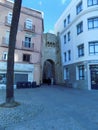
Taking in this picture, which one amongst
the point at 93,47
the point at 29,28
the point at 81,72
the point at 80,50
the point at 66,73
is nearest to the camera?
the point at 93,47

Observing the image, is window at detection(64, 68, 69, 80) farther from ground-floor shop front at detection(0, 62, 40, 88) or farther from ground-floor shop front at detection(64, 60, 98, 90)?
ground-floor shop front at detection(0, 62, 40, 88)

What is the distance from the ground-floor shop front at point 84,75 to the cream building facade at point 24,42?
590 centimetres

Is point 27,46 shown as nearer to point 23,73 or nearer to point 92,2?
point 23,73

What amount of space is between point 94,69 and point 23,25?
1336 centimetres

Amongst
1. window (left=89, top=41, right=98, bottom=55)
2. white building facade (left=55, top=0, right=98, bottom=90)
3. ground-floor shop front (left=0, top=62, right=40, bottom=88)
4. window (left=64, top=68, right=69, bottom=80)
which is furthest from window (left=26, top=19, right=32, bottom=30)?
window (left=89, top=41, right=98, bottom=55)

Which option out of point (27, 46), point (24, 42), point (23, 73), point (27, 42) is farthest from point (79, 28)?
point (23, 73)

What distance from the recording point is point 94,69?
25578 millimetres

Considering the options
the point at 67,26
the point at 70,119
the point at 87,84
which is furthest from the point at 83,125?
the point at 67,26

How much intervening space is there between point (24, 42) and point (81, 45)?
911cm

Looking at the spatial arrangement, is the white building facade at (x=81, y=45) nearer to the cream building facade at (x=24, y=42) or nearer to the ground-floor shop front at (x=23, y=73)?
the cream building facade at (x=24, y=42)

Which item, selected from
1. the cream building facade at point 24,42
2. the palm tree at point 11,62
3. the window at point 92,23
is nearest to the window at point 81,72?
the window at point 92,23

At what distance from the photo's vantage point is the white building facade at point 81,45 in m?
25.6

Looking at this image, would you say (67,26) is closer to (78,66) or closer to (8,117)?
(78,66)

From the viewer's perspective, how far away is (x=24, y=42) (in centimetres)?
2995
